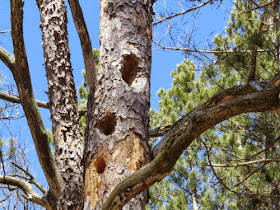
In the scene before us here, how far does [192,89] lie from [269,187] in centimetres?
275

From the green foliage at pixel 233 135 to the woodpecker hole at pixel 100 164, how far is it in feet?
3.23

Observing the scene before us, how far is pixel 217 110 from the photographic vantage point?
1438 millimetres

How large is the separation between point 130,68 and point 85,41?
0.32 meters

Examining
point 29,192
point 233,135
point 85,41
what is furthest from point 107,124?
point 233,135

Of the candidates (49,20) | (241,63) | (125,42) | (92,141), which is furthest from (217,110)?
(241,63)

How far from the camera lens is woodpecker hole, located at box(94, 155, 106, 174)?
6.70 ft

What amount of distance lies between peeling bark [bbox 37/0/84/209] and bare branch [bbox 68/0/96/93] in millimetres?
186

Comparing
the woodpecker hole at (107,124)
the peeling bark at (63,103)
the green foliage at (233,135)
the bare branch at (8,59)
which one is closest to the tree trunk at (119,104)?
the woodpecker hole at (107,124)

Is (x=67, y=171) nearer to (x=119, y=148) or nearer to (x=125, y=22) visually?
(x=119, y=148)

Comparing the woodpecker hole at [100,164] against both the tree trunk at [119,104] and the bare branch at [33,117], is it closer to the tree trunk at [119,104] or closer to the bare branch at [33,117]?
the tree trunk at [119,104]

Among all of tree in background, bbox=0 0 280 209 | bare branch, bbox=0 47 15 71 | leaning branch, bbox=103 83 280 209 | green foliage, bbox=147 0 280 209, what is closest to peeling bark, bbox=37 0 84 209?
tree in background, bbox=0 0 280 209

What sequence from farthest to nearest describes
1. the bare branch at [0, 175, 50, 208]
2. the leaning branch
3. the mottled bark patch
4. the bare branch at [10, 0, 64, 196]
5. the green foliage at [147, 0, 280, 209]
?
the green foliage at [147, 0, 280, 209] < the bare branch at [0, 175, 50, 208] < the bare branch at [10, 0, 64, 196] < the mottled bark patch < the leaning branch

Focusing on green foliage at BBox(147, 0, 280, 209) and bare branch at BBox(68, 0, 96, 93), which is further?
green foliage at BBox(147, 0, 280, 209)

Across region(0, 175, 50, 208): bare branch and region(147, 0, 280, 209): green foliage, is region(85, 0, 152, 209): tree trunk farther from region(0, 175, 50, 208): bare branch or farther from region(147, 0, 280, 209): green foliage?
region(147, 0, 280, 209): green foliage
